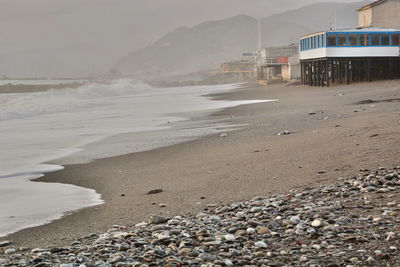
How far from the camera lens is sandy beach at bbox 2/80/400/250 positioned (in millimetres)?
8055

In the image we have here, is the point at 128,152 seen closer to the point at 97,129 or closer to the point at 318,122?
the point at 318,122

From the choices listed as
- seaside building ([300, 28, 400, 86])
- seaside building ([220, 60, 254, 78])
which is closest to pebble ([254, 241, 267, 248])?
seaside building ([300, 28, 400, 86])

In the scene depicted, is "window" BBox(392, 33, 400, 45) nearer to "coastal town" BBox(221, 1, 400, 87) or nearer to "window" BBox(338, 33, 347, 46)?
"coastal town" BBox(221, 1, 400, 87)

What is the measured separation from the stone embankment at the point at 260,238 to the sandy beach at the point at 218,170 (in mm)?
839

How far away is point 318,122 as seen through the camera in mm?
17281

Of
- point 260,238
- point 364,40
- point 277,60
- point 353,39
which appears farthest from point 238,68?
point 260,238

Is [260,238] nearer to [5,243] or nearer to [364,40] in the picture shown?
[5,243]

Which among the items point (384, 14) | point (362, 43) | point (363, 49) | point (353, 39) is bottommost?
point (363, 49)

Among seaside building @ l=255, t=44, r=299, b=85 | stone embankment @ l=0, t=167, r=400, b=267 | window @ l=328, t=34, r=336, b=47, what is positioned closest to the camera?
stone embankment @ l=0, t=167, r=400, b=267

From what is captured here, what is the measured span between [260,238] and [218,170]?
5236mm

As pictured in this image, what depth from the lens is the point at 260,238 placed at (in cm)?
584

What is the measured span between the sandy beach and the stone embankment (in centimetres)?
84

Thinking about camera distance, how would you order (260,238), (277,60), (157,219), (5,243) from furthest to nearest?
1. (277,60)
2. (157,219)
3. (5,243)
4. (260,238)

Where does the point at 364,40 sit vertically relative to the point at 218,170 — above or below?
above
